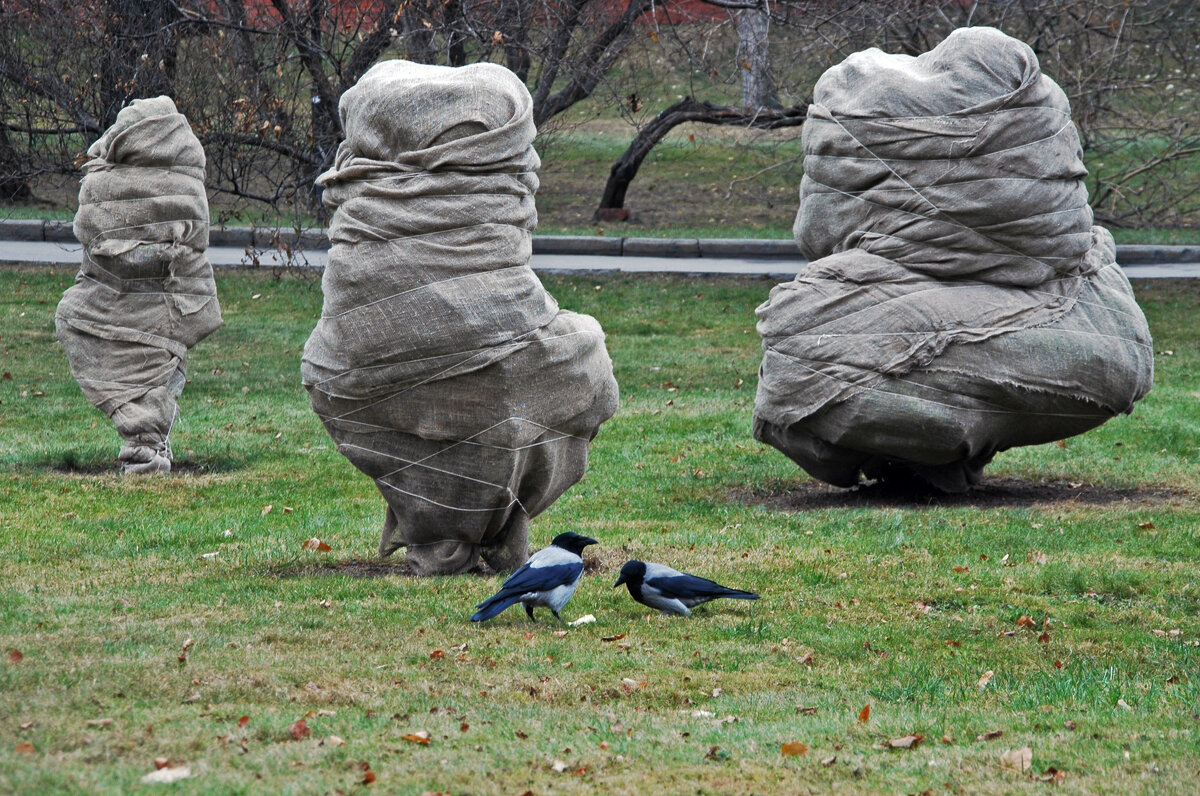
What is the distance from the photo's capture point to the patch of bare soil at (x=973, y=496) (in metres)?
8.86

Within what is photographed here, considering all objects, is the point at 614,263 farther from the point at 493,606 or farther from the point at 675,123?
the point at 493,606

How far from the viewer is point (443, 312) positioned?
19.5 feet

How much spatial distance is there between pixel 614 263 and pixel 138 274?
10489 mm

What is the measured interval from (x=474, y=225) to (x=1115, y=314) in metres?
4.23

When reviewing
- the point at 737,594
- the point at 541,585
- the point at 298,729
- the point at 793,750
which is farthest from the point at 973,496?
the point at 298,729

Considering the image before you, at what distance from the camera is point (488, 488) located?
632 centimetres

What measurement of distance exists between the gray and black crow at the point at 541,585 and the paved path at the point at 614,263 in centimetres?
1330

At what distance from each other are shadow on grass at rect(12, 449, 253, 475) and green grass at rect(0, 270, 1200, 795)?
0.03 meters

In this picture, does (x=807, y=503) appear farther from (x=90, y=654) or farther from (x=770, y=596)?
(x=90, y=654)

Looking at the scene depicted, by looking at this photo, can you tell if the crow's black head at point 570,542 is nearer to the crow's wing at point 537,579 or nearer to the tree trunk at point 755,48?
the crow's wing at point 537,579

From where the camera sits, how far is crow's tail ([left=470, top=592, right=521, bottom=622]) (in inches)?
218

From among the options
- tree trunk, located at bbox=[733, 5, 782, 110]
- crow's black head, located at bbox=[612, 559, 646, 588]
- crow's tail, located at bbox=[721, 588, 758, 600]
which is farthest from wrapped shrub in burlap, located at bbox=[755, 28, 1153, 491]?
tree trunk, located at bbox=[733, 5, 782, 110]

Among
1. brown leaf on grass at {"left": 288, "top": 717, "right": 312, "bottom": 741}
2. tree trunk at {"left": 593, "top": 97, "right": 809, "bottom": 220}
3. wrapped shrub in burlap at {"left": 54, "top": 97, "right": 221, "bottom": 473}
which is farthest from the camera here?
Result: tree trunk at {"left": 593, "top": 97, "right": 809, "bottom": 220}

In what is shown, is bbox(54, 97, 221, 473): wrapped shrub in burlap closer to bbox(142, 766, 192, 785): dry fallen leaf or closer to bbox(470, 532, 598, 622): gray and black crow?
bbox(470, 532, 598, 622): gray and black crow
